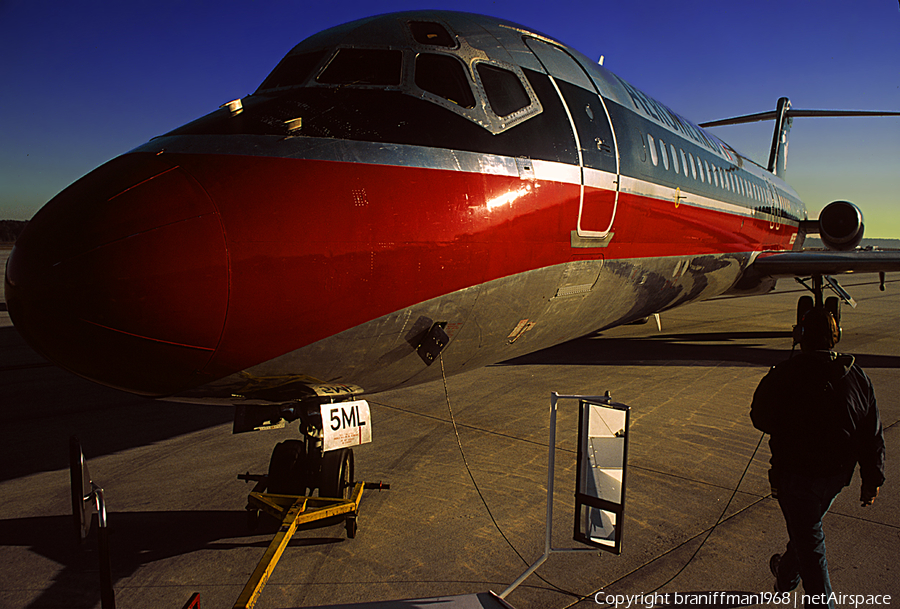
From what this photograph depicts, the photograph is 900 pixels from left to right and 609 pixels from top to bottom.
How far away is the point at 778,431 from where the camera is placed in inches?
110

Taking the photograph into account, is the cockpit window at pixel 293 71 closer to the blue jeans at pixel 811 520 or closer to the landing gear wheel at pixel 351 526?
the landing gear wheel at pixel 351 526

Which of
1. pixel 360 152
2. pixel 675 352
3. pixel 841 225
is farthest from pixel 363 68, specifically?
pixel 841 225

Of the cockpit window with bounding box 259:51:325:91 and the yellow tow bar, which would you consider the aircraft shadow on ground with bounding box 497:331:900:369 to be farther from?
the cockpit window with bounding box 259:51:325:91

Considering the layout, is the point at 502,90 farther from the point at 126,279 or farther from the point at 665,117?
the point at 665,117

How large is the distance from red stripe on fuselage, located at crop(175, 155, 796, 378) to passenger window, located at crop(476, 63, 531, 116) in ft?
1.55

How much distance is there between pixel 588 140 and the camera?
3.83 meters

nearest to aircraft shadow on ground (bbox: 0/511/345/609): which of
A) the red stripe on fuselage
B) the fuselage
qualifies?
the fuselage

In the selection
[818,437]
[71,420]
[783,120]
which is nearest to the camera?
[818,437]

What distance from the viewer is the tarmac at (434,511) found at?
10.6 ft

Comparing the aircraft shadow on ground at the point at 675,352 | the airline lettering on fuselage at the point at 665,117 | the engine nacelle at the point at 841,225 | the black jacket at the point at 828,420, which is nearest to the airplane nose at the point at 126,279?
the black jacket at the point at 828,420

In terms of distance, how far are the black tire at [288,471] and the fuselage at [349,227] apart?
1.35 metres

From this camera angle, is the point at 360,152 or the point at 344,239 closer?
the point at 344,239

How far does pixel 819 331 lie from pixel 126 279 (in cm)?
312

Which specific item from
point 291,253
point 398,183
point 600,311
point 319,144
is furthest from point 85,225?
point 600,311
